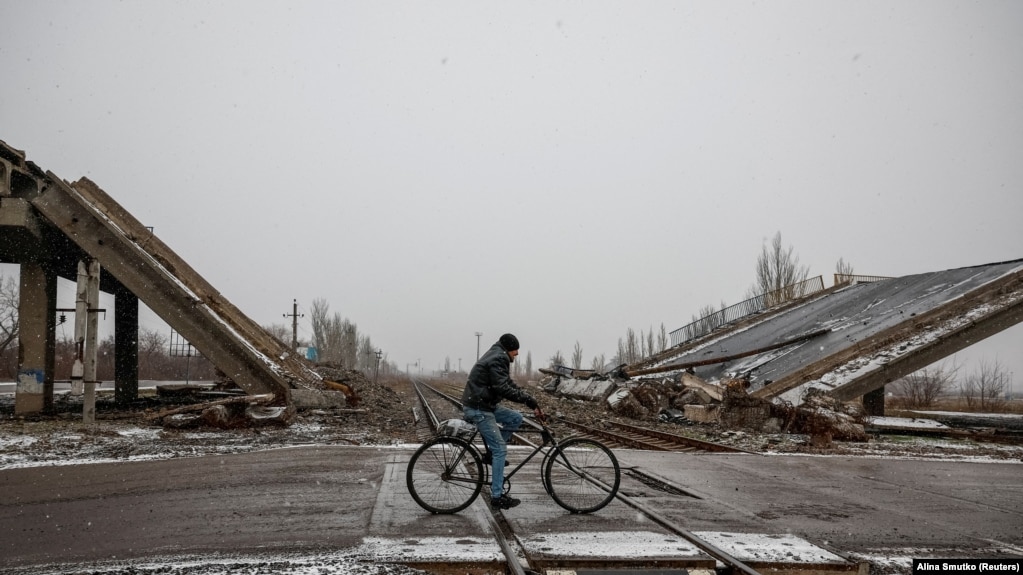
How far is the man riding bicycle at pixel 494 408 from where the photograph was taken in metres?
6.48

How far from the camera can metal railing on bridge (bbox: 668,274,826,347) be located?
36125 millimetres

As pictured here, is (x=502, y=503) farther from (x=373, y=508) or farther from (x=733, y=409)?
(x=733, y=409)

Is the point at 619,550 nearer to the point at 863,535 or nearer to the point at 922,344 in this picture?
the point at 863,535

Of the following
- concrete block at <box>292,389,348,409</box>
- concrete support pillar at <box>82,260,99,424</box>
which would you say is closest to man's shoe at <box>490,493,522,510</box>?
concrete support pillar at <box>82,260,99,424</box>

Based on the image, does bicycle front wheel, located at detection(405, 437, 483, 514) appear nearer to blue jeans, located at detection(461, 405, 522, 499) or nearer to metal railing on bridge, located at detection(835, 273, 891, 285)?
blue jeans, located at detection(461, 405, 522, 499)

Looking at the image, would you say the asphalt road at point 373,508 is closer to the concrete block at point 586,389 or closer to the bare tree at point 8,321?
the concrete block at point 586,389

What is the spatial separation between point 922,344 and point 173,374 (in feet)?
221

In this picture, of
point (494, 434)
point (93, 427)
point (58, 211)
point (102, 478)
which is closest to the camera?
point (494, 434)

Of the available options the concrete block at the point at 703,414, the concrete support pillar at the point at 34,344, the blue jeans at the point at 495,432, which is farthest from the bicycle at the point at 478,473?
the concrete support pillar at the point at 34,344

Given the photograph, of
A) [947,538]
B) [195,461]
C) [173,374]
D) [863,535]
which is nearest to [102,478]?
[195,461]

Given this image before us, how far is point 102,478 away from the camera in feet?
27.5

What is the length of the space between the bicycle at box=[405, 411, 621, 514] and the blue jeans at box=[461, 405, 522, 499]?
12cm

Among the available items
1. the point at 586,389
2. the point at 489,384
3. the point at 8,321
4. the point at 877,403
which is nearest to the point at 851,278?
the point at 877,403

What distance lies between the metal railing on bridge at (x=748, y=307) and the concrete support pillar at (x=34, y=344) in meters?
29.6
